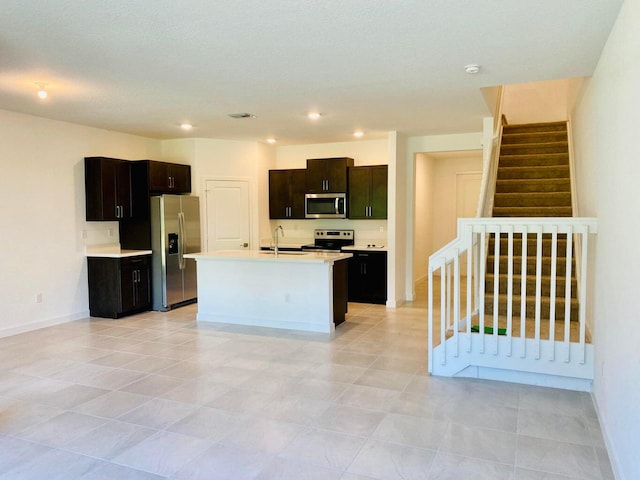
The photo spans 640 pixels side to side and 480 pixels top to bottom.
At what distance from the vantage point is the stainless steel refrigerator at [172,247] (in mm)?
6680

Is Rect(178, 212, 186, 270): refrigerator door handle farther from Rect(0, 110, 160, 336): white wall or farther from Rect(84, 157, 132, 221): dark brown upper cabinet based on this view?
Rect(0, 110, 160, 336): white wall

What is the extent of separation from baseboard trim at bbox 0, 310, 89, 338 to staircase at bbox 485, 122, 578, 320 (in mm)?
5227

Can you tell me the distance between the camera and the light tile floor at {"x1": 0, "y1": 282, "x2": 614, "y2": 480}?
2609mm

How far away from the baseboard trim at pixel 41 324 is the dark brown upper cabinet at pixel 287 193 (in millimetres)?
3422

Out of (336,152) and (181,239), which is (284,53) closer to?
(181,239)

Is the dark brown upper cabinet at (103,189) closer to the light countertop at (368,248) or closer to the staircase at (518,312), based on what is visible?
the light countertop at (368,248)

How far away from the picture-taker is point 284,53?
344 cm

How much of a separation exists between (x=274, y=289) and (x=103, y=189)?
2.73m

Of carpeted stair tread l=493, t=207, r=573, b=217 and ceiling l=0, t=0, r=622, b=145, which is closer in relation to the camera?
ceiling l=0, t=0, r=622, b=145

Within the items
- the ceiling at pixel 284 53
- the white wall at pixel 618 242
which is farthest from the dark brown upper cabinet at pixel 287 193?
the white wall at pixel 618 242

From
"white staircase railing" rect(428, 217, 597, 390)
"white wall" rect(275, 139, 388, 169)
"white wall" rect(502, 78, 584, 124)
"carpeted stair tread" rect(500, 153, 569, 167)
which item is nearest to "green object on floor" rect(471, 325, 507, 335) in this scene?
"white staircase railing" rect(428, 217, 597, 390)

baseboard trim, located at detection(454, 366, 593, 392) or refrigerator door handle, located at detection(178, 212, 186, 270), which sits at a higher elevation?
refrigerator door handle, located at detection(178, 212, 186, 270)

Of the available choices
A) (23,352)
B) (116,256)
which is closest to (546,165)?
(116,256)

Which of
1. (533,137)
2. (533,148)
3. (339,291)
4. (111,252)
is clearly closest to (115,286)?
(111,252)
